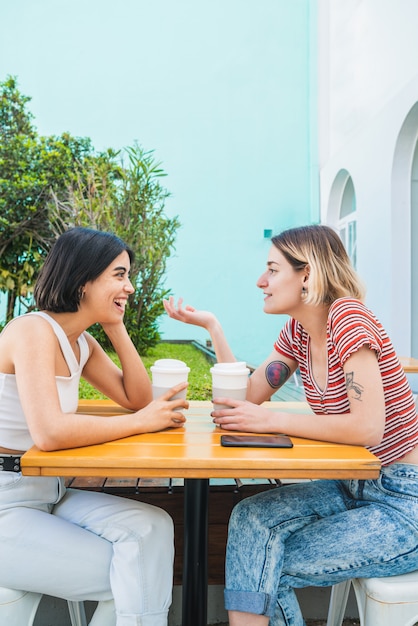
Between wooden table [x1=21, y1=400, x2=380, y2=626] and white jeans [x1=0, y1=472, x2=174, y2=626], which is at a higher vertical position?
wooden table [x1=21, y1=400, x2=380, y2=626]

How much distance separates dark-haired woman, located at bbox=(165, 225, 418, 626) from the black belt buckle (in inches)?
19.7

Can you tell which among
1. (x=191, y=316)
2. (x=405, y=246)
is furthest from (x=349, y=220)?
(x=191, y=316)

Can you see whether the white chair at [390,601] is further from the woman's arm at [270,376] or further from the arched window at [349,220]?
the arched window at [349,220]

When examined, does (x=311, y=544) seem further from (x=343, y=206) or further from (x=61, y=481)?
(x=343, y=206)

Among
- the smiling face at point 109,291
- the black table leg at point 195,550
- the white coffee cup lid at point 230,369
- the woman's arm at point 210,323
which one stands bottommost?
the black table leg at point 195,550

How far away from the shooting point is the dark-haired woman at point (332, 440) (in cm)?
129

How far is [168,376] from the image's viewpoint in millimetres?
1479

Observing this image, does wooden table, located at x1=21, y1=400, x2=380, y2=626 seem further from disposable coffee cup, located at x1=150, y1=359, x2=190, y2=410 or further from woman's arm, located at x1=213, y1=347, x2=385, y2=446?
disposable coffee cup, located at x1=150, y1=359, x2=190, y2=410

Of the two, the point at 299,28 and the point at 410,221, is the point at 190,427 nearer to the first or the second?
the point at 410,221

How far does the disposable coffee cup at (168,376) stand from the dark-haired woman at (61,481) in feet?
0.10

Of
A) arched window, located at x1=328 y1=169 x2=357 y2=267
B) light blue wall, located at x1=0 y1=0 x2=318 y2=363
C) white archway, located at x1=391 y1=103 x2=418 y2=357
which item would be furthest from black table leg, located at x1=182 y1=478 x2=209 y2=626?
light blue wall, located at x1=0 y1=0 x2=318 y2=363

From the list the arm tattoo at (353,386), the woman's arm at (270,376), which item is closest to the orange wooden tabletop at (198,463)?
the arm tattoo at (353,386)

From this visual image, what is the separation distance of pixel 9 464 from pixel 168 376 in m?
0.44

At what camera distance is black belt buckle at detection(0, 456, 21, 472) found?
136 centimetres
